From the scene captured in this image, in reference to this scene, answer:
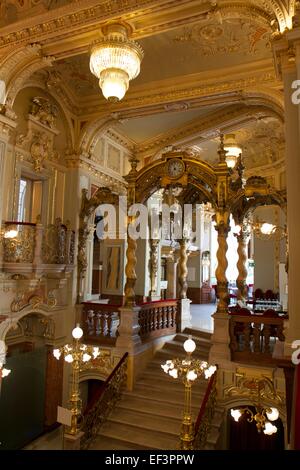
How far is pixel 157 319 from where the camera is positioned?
875 cm

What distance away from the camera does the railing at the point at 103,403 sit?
5969 millimetres

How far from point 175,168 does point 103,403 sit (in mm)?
5003

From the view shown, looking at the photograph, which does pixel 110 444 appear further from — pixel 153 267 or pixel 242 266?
pixel 153 267

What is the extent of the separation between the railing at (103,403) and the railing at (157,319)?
1.15 meters

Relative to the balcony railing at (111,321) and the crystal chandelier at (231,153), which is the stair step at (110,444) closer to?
the balcony railing at (111,321)

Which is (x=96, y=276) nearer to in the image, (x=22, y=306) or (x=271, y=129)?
(x=22, y=306)

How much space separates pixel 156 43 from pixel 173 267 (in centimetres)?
938

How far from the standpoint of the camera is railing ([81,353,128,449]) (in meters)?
5.97

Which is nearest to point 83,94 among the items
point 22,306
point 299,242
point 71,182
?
point 71,182

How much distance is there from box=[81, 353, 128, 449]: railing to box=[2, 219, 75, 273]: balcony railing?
8.36ft

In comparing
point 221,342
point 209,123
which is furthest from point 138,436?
point 209,123

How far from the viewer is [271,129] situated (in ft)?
34.9

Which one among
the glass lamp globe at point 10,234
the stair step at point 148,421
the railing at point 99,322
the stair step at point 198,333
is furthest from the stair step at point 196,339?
the glass lamp globe at point 10,234

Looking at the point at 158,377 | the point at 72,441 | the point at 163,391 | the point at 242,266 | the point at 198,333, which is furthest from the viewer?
the point at 242,266
